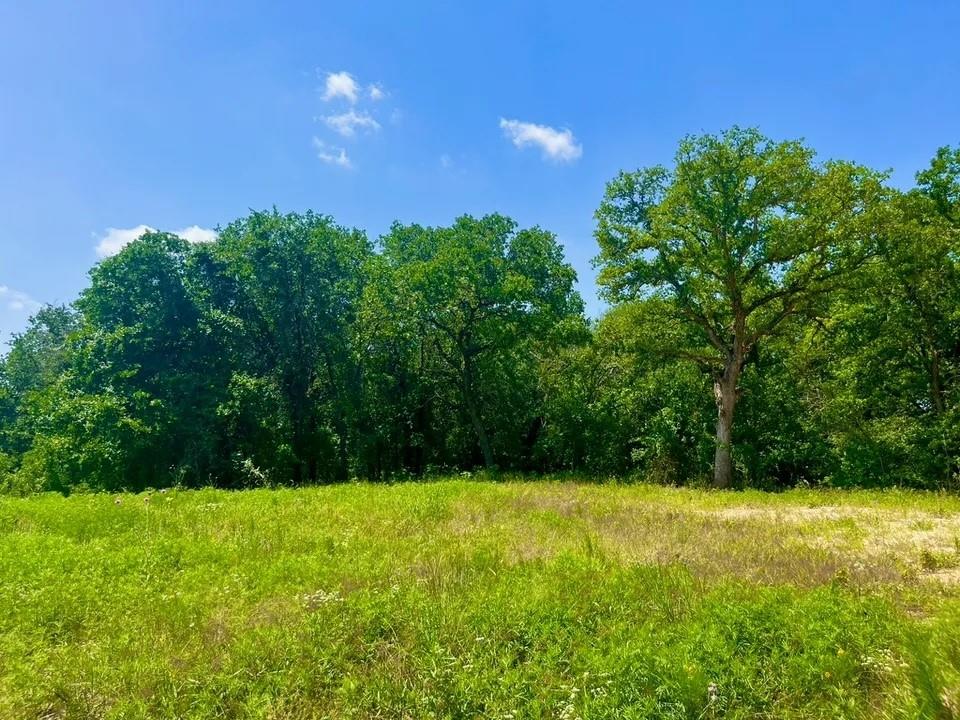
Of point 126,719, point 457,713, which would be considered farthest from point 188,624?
point 457,713

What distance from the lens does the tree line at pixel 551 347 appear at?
53.1 feet

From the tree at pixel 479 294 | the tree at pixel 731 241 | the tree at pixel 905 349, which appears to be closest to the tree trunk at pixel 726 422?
the tree at pixel 731 241

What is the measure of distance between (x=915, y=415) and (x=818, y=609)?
1725cm

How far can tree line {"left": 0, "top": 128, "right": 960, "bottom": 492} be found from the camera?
53.1ft

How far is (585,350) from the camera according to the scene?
66.0 feet

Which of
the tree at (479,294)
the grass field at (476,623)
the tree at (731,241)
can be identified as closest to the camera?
the grass field at (476,623)

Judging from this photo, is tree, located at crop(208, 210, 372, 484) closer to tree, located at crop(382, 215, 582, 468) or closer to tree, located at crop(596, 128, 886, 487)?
tree, located at crop(382, 215, 582, 468)

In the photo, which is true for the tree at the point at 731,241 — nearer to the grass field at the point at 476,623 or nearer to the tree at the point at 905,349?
the tree at the point at 905,349

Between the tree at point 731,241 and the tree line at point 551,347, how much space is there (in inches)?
3.0

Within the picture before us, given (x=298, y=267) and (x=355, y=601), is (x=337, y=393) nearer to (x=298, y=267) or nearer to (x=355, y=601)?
(x=298, y=267)

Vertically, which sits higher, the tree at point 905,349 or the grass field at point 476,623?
the tree at point 905,349

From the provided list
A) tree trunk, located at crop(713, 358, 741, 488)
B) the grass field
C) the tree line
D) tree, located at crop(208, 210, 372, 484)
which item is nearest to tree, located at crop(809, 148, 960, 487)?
the tree line

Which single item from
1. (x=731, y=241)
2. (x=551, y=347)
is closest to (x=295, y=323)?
(x=551, y=347)

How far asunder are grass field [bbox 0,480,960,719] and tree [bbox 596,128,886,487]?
9.63 metres
